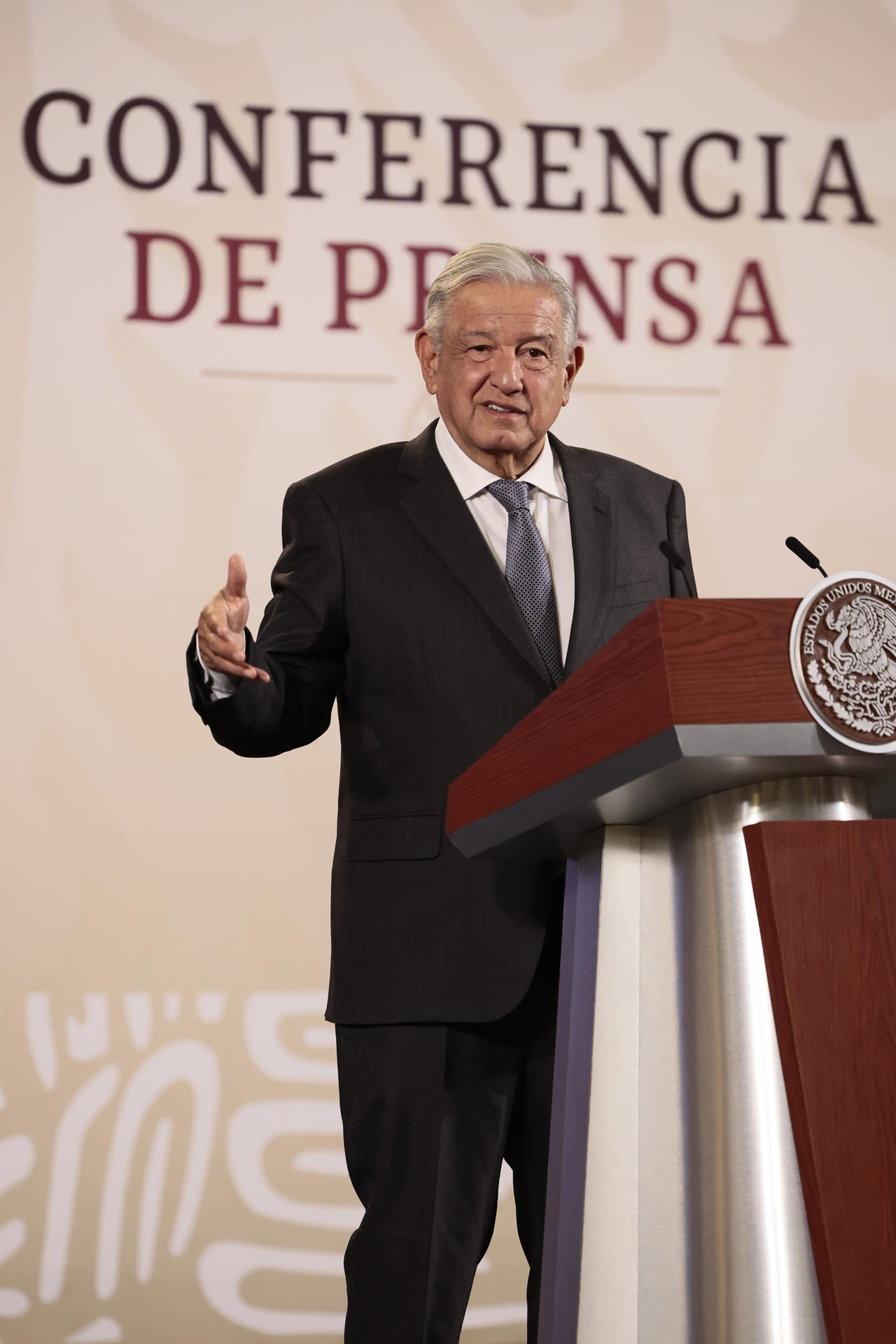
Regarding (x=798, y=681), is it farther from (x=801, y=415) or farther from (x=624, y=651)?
(x=801, y=415)

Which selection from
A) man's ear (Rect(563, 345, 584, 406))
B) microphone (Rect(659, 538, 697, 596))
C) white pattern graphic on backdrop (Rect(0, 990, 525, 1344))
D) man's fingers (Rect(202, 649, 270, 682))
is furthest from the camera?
white pattern graphic on backdrop (Rect(0, 990, 525, 1344))

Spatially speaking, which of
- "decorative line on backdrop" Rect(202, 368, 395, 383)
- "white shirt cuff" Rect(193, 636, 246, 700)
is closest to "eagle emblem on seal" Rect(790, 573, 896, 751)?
"white shirt cuff" Rect(193, 636, 246, 700)

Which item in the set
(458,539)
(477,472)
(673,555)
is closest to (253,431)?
(477,472)

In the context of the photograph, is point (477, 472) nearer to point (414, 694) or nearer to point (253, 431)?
point (414, 694)

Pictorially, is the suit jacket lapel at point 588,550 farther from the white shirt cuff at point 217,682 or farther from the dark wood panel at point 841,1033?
the dark wood panel at point 841,1033

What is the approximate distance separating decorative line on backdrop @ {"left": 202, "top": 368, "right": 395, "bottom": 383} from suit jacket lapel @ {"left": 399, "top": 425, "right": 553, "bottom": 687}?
4.07ft

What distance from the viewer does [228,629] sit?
1.37 metres

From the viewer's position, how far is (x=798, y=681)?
873mm

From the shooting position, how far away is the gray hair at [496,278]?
5.72ft

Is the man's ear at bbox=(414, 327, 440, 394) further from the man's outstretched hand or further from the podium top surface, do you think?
the podium top surface

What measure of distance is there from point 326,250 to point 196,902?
4.42 ft

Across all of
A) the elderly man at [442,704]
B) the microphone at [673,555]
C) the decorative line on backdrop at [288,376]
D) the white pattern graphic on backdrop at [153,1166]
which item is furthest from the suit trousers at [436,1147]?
the decorative line on backdrop at [288,376]

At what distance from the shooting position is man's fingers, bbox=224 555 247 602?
1.32 meters

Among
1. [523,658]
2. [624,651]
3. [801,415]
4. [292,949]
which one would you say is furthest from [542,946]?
[801,415]
